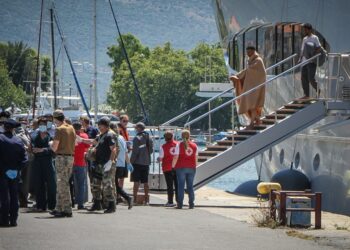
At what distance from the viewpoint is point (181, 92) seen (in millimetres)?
107938

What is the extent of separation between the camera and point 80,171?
23406 millimetres

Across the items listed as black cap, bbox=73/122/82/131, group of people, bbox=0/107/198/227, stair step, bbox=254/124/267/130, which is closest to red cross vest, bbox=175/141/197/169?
group of people, bbox=0/107/198/227

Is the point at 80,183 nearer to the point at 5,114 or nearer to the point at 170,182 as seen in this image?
the point at 5,114

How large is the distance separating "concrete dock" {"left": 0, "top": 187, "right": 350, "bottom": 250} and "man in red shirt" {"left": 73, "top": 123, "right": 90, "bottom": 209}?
2.45ft

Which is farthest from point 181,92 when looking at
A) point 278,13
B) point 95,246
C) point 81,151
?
point 95,246

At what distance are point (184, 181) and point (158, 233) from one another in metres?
5.75

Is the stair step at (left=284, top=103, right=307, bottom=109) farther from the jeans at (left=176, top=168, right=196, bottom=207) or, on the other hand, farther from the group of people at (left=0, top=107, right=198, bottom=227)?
the jeans at (left=176, top=168, right=196, bottom=207)

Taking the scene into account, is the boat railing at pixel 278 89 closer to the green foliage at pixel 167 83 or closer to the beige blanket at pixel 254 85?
the beige blanket at pixel 254 85

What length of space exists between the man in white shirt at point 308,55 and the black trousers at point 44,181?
6.86m

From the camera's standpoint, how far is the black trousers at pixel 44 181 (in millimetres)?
21984

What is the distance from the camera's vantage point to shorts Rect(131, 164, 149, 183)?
980 inches

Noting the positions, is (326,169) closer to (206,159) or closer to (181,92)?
(206,159)

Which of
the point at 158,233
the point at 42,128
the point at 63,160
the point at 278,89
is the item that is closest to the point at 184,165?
the point at 42,128

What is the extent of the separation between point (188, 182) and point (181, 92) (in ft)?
274
